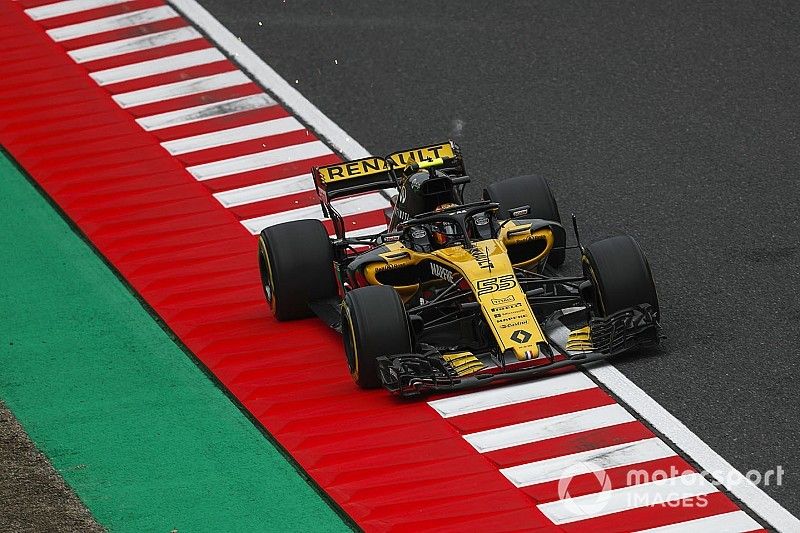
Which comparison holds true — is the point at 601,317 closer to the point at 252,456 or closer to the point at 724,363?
the point at 724,363

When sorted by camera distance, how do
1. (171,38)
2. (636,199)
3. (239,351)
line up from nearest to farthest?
(239,351) < (636,199) < (171,38)

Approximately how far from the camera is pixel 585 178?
55.3ft

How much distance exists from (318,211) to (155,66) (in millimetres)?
4024

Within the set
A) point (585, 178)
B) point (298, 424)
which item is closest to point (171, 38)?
point (585, 178)

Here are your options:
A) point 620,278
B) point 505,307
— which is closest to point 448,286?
point 505,307

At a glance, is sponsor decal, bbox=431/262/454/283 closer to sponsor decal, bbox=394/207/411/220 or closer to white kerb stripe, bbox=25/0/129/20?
sponsor decal, bbox=394/207/411/220

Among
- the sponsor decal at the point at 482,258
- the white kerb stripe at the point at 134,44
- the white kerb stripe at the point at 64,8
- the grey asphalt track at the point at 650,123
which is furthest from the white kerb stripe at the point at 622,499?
the white kerb stripe at the point at 64,8

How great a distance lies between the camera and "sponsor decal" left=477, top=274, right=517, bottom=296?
12844 millimetres

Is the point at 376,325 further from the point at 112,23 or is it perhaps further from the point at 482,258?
the point at 112,23

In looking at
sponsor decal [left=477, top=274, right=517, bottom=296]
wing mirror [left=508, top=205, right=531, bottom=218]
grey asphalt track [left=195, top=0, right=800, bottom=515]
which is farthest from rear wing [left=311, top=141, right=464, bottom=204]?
grey asphalt track [left=195, top=0, right=800, bottom=515]

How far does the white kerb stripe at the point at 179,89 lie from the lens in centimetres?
1927

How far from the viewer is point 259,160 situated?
58.7 ft

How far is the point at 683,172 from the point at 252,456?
6219 mm

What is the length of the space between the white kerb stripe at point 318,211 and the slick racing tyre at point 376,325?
3.95m
